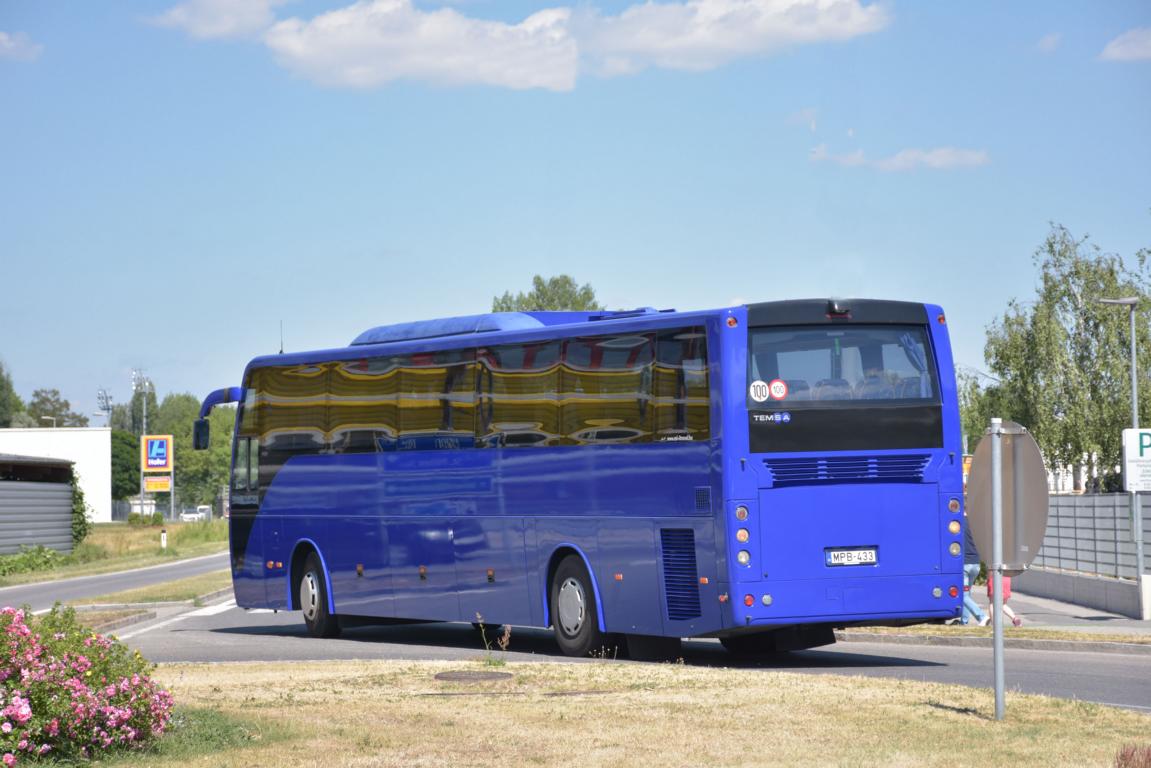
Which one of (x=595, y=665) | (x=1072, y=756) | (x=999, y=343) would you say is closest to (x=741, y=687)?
(x=595, y=665)

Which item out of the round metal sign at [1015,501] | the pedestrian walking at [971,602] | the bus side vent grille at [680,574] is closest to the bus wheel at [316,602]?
the bus side vent grille at [680,574]

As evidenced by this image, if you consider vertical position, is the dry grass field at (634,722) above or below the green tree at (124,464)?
below

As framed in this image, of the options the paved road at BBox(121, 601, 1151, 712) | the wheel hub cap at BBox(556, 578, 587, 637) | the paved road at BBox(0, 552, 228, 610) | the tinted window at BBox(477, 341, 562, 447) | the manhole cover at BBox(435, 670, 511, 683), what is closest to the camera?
the manhole cover at BBox(435, 670, 511, 683)

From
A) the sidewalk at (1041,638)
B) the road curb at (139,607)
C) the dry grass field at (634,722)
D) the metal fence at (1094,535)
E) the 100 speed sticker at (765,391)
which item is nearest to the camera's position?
the dry grass field at (634,722)

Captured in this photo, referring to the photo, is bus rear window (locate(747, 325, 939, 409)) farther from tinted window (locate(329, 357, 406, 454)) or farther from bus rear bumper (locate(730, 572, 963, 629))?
tinted window (locate(329, 357, 406, 454))

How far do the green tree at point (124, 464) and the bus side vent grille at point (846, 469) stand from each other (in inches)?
6789

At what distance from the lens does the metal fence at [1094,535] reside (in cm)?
3178

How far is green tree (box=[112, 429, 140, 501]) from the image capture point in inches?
7264

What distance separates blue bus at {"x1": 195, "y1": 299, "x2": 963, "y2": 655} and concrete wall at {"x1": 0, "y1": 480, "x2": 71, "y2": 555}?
152ft

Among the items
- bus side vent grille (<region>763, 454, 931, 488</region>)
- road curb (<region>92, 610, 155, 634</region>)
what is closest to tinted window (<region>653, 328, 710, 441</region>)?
bus side vent grille (<region>763, 454, 931, 488</region>)

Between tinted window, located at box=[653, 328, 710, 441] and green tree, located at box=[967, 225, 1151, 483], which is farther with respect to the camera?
green tree, located at box=[967, 225, 1151, 483]

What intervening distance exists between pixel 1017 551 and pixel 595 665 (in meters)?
5.89

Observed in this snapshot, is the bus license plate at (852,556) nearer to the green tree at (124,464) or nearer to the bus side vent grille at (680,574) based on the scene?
the bus side vent grille at (680,574)

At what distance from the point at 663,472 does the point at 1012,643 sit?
6.13 m
